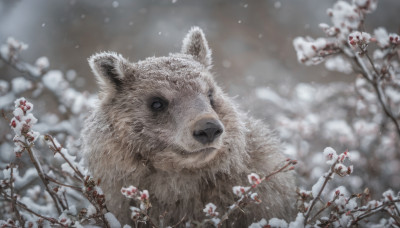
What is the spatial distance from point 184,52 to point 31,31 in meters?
10.6

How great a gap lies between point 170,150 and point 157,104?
0.44 metres

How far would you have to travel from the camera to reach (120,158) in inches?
111

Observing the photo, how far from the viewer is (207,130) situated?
2.49m

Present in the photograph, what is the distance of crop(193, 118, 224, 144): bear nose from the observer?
8.18 feet

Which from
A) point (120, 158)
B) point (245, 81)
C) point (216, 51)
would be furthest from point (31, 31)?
point (120, 158)

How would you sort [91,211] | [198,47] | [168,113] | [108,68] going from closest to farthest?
[91,211] < [168,113] < [108,68] < [198,47]

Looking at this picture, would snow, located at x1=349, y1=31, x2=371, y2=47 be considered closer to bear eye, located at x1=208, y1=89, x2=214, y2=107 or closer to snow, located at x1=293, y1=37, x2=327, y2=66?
snow, located at x1=293, y1=37, x2=327, y2=66

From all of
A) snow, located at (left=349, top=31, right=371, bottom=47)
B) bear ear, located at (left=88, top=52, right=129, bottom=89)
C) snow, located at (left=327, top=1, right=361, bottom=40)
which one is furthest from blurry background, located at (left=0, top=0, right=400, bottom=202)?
Result: bear ear, located at (left=88, top=52, right=129, bottom=89)

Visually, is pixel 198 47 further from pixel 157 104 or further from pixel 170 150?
pixel 170 150

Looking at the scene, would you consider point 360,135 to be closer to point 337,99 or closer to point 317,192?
point 337,99

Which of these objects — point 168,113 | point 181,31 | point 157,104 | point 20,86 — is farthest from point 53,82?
point 181,31

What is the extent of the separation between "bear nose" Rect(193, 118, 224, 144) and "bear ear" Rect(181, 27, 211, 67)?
4.47ft

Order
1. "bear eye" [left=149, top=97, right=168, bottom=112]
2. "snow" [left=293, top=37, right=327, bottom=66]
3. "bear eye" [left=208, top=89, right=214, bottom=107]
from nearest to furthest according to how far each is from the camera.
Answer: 1. "bear eye" [left=149, top=97, right=168, bottom=112]
2. "bear eye" [left=208, top=89, right=214, bottom=107]
3. "snow" [left=293, top=37, right=327, bottom=66]

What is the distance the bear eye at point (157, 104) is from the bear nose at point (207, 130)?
0.49m
